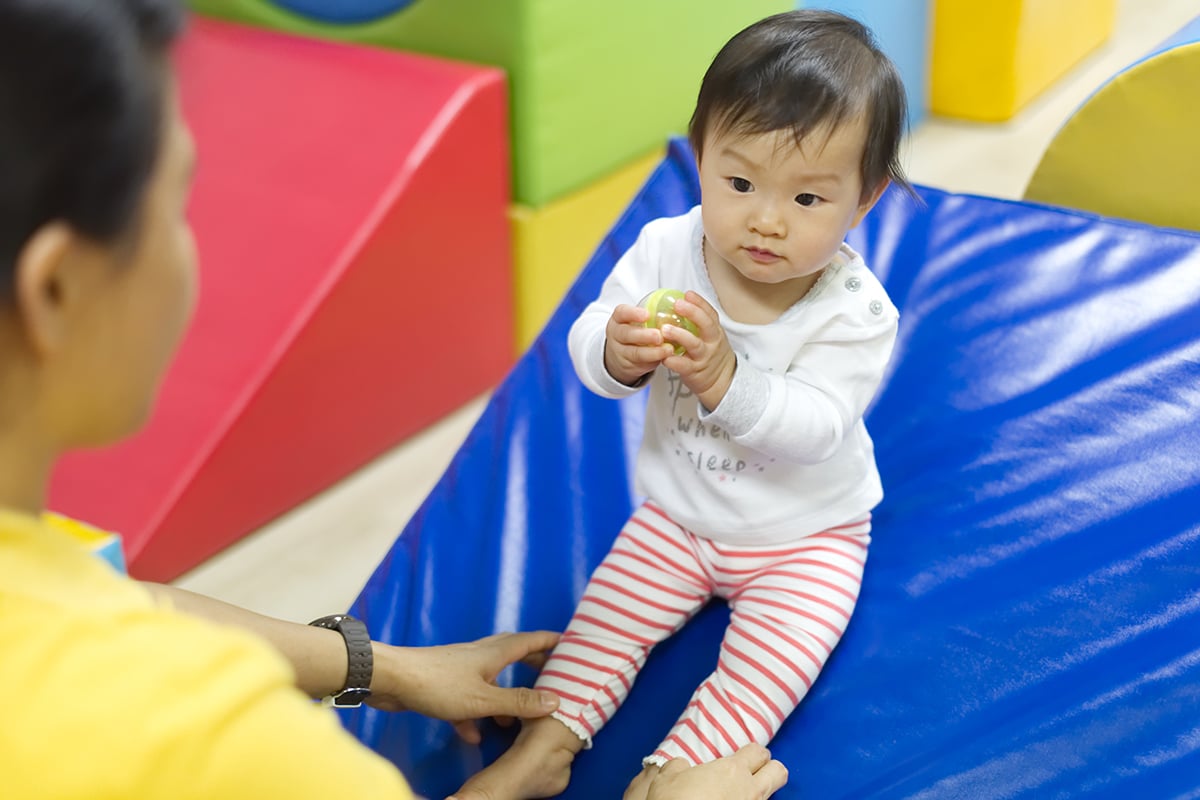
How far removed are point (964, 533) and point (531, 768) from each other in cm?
48

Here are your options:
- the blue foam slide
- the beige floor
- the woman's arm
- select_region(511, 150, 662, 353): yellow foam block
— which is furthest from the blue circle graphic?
the woman's arm

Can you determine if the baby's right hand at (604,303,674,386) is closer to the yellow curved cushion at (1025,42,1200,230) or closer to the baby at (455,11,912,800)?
the baby at (455,11,912,800)

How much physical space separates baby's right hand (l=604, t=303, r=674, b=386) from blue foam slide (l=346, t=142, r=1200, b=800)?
0.95 ft

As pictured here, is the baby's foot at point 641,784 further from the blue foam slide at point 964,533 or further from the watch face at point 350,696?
the watch face at point 350,696

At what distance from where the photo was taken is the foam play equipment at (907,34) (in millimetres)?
2848

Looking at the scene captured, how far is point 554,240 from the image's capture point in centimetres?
225

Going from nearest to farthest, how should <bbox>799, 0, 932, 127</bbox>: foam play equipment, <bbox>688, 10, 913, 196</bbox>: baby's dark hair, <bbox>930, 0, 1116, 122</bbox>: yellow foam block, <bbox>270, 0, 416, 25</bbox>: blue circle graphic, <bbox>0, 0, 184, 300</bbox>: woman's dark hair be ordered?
<bbox>0, 0, 184, 300</bbox>: woman's dark hair → <bbox>688, 10, 913, 196</bbox>: baby's dark hair → <bbox>270, 0, 416, 25</bbox>: blue circle graphic → <bbox>799, 0, 932, 127</bbox>: foam play equipment → <bbox>930, 0, 1116, 122</bbox>: yellow foam block

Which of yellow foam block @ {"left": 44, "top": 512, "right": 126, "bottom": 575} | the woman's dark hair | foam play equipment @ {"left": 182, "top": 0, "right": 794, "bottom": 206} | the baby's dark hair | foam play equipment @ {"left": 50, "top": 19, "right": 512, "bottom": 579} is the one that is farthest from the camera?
foam play equipment @ {"left": 182, "top": 0, "right": 794, "bottom": 206}

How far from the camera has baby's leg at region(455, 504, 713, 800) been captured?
3.96 feet

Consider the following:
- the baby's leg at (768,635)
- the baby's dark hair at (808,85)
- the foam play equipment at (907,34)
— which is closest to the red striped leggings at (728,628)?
the baby's leg at (768,635)

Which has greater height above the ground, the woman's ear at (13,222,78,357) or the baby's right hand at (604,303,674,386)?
the woman's ear at (13,222,78,357)

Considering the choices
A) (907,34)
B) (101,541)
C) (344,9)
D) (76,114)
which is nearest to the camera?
(76,114)

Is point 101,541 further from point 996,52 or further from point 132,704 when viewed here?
point 996,52

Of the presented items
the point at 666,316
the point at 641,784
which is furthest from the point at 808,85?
the point at 641,784
